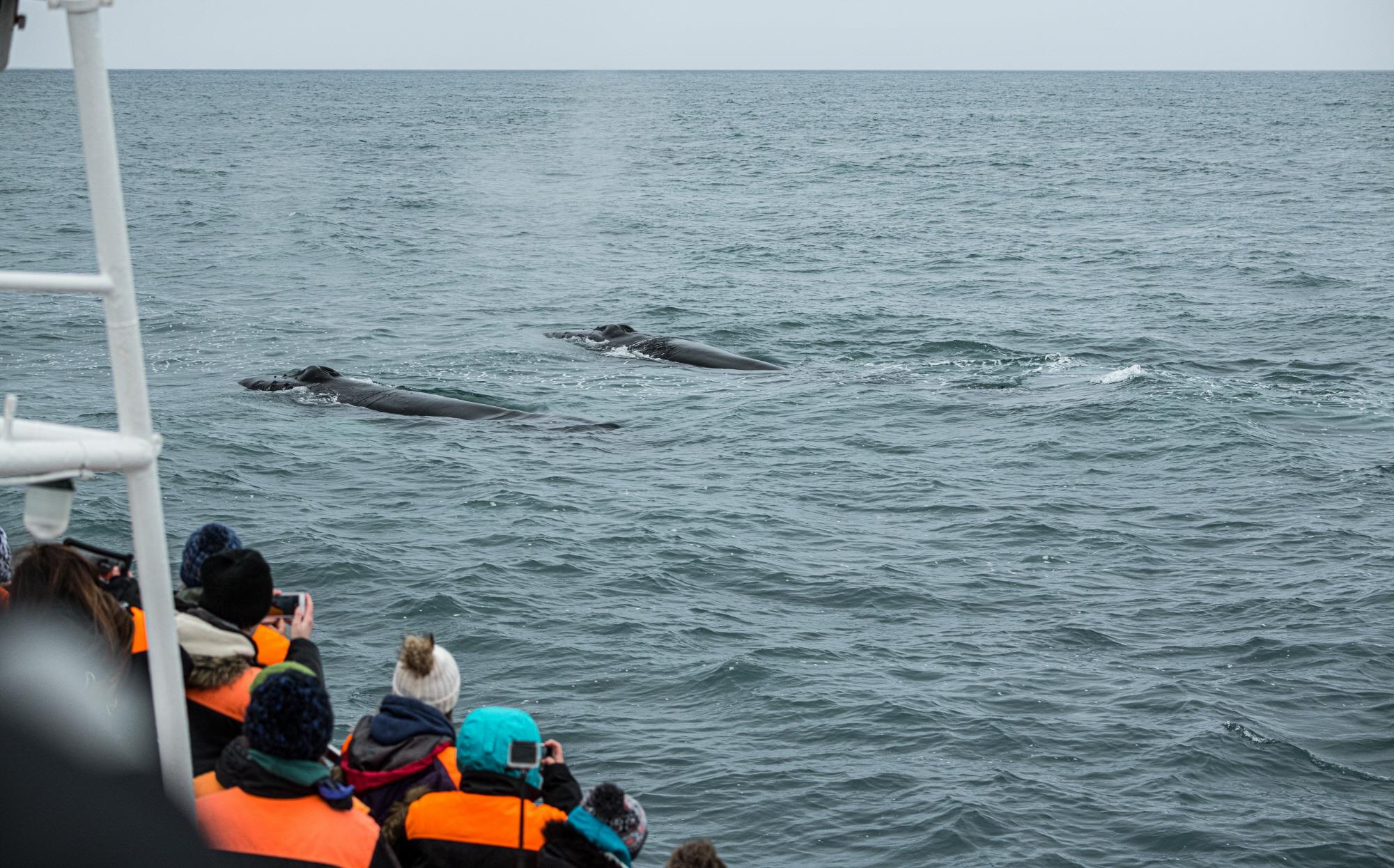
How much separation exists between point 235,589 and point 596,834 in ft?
6.36

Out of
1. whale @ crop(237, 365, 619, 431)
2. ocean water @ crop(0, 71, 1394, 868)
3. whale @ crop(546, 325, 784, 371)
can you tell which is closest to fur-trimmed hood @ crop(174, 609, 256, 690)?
ocean water @ crop(0, 71, 1394, 868)

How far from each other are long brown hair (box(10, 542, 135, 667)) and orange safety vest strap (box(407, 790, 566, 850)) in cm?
128

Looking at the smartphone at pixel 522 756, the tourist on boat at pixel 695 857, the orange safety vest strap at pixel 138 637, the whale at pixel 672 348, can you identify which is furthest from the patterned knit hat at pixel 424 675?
the whale at pixel 672 348

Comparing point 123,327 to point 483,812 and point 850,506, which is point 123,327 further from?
point 850,506

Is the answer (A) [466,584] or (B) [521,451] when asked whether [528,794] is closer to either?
(A) [466,584]

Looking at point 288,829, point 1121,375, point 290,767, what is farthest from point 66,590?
point 1121,375

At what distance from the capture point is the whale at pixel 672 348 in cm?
2544

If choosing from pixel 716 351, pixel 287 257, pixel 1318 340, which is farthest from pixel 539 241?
pixel 1318 340

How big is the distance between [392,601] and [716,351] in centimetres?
1384

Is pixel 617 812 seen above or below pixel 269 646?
below

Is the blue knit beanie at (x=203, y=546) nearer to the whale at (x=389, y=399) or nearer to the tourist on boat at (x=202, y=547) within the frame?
the tourist on boat at (x=202, y=547)

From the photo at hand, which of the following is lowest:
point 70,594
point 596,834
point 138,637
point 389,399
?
point 389,399

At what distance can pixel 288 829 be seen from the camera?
177 inches

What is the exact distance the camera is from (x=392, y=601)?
519 inches
